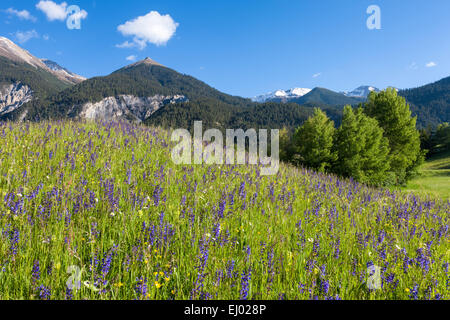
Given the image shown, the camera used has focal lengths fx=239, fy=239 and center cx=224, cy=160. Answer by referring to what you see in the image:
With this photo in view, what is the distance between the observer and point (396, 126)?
23.2m

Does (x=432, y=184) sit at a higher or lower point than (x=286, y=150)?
lower

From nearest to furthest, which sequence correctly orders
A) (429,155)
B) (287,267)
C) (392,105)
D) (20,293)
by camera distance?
1. (20,293)
2. (287,267)
3. (392,105)
4. (429,155)

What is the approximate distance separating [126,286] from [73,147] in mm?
4716

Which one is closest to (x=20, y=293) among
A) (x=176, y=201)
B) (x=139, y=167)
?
(x=176, y=201)

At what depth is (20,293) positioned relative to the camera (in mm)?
1967

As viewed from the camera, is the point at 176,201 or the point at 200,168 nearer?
the point at 176,201

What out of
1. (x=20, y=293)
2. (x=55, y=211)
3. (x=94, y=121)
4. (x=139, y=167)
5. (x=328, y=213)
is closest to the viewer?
(x=20, y=293)

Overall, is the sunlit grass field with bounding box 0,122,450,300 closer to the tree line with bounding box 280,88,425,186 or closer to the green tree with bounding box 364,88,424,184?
the tree line with bounding box 280,88,425,186

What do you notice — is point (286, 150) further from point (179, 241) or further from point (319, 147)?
point (179, 241)

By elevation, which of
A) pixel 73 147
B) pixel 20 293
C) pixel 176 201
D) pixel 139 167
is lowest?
pixel 20 293

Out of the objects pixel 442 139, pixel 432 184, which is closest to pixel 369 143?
pixel 432 184

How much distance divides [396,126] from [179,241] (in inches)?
1063

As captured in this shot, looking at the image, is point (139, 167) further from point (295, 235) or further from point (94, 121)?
point (94, 121)

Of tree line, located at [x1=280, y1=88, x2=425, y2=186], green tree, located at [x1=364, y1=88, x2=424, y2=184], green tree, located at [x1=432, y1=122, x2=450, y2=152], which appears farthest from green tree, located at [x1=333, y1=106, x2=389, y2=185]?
green tree, located at [x1=432, y1=122, x2=450, y2=152]
